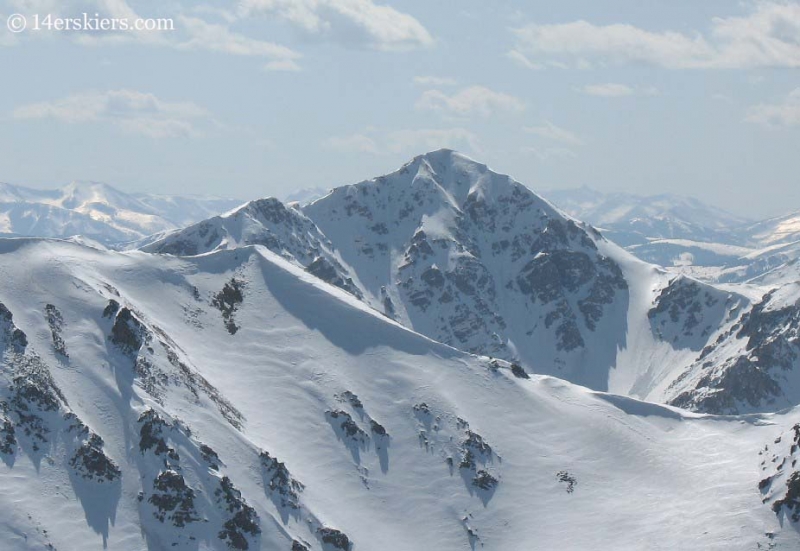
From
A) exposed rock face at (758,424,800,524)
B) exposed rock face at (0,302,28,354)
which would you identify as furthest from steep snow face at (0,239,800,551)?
exposed rock face at (758,424,800,524)

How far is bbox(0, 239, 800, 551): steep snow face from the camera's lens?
119 m

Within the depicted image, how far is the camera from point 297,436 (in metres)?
149

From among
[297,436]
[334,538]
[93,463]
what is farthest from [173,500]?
[297,436]

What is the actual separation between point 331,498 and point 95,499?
3494 centimetres

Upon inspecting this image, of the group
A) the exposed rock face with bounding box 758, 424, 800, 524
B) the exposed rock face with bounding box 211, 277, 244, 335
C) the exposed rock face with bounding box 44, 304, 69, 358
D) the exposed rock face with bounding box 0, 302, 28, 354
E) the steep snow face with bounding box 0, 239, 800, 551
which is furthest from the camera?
the exposed rock face with bounding box 211, 277, 244, 335

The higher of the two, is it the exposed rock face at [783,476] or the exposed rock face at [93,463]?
the exposed rock face at [783,476]

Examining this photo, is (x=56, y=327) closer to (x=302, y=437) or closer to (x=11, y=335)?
(x=11, y=335)

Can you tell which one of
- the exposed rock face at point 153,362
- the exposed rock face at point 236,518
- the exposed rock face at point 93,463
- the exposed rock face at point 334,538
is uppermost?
the exposed rock face at point 153,362

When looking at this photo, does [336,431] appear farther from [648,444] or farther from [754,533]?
[754,533]

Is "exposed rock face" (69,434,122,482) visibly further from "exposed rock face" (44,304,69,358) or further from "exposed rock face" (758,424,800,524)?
"exposed rock face" (758,424,800,524)

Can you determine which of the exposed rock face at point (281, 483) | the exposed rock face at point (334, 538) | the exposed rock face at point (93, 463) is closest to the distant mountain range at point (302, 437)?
the exposed rock face at point (93, 463)

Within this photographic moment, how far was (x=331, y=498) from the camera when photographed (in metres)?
139

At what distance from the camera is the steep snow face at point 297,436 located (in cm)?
11925

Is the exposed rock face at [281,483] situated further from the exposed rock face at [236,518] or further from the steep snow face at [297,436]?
the exposed rock face at [236,518]
